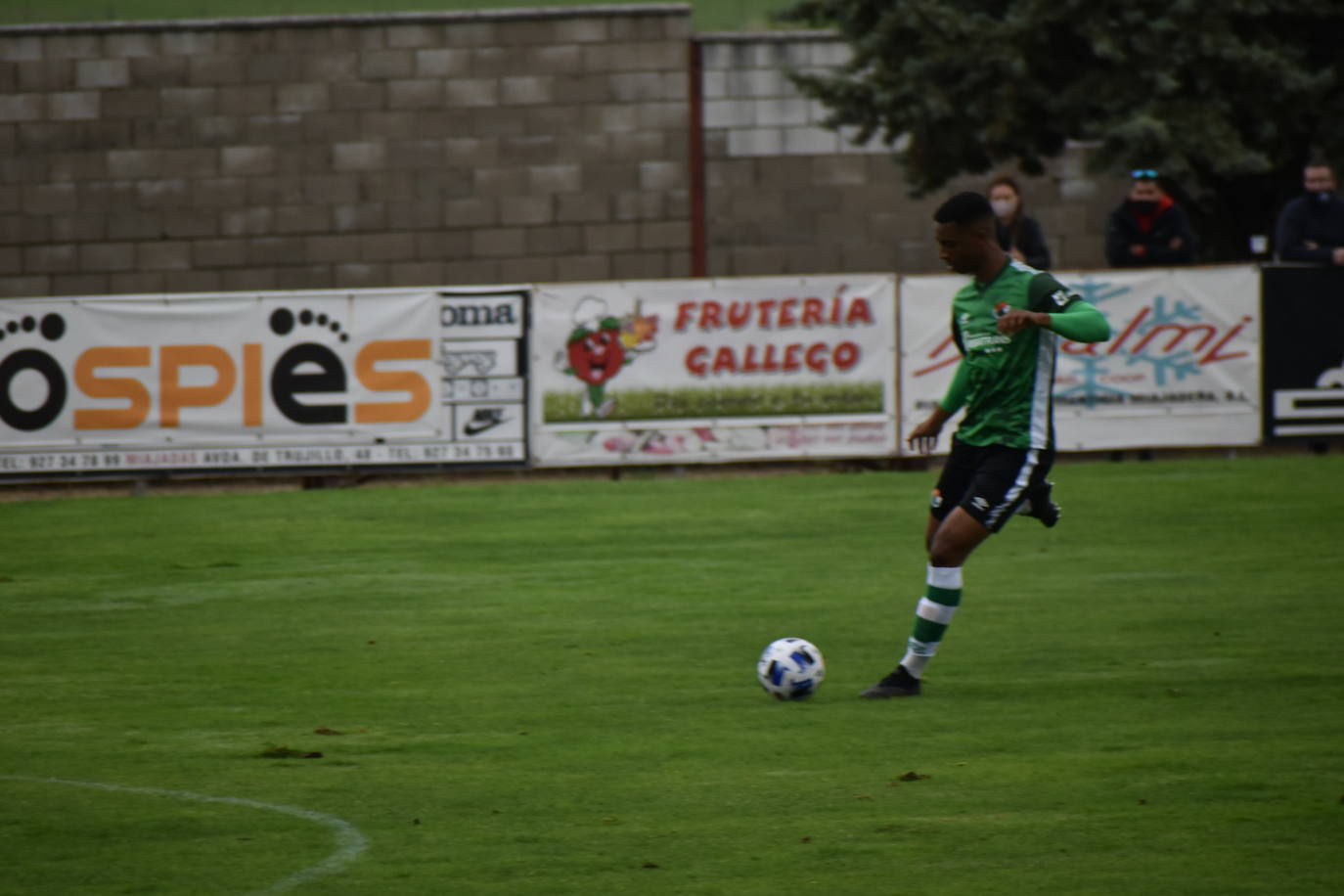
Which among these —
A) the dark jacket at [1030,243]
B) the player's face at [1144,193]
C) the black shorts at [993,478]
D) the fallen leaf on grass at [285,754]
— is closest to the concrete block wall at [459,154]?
the player's face at [1144,193]

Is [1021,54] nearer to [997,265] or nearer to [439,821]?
[997,265]

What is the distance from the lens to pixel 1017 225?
56.9ft

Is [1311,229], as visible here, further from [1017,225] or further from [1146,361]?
[1017,225]

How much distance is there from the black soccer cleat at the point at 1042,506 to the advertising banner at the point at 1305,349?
1087 centimetres

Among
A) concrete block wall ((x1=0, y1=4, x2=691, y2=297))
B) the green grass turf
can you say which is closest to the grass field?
concrete block wall ((x1=0, y1=4, x2=691, y2=297))

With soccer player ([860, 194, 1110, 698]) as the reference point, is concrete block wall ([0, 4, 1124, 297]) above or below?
above

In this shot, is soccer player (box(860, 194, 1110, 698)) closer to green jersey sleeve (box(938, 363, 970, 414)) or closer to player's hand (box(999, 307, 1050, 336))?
player's hand (box(999, 307, 1050, 336))

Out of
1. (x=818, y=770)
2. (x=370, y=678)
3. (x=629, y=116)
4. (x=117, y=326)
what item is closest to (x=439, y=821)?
(x=818, y=770)

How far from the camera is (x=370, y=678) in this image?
366 inches

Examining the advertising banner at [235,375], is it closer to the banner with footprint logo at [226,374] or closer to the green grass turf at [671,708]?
the banner with footprint logo at [226,374]

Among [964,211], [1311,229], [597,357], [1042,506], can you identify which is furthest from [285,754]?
[1311,229]

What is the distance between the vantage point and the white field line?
18.5ft

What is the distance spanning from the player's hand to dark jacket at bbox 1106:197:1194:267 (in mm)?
11557

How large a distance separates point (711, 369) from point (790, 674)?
34.0 ft
